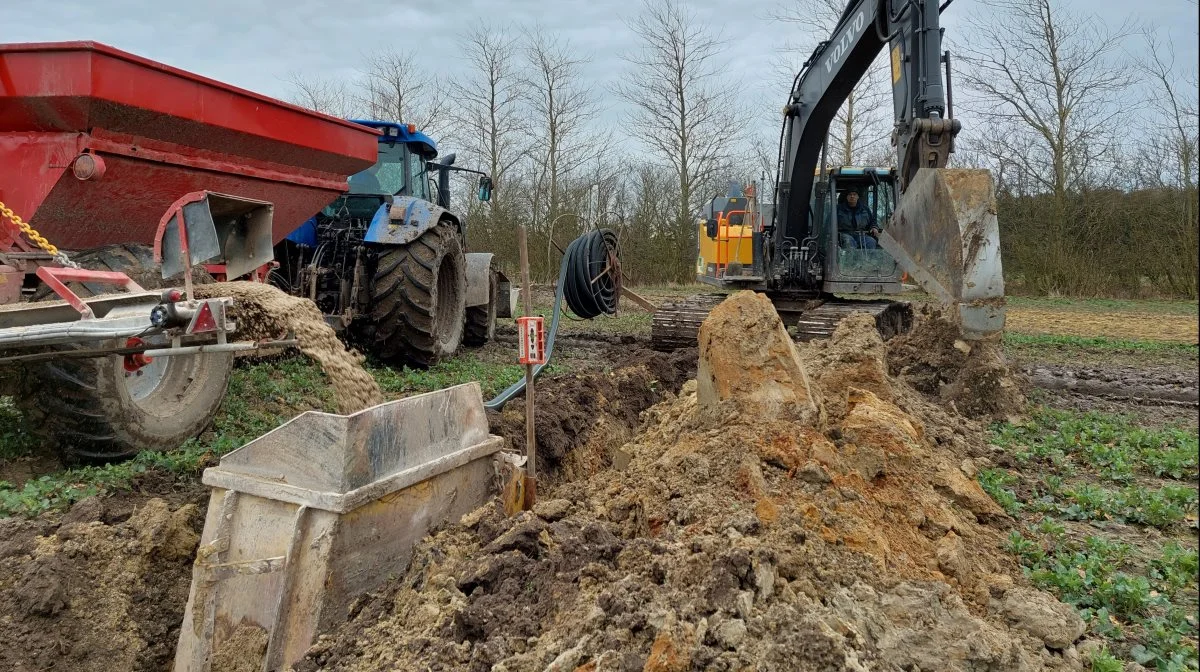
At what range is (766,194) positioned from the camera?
1121cm

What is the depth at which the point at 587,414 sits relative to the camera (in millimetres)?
5910

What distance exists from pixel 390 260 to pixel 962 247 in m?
4.71

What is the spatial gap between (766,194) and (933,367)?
183 inches

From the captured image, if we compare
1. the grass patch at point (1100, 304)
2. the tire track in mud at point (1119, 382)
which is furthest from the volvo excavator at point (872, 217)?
the grass patch at point (1100, 304)

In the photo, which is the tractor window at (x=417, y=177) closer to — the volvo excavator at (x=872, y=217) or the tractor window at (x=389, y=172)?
the tractor window at (x=389, y=172)

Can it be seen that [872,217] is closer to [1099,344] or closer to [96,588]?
[1099,344]

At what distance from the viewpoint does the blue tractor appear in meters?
7.26

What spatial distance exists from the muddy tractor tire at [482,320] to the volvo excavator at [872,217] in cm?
213

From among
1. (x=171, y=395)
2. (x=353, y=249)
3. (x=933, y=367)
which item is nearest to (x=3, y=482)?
(x=171, y=395)

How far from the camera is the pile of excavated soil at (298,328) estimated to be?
172 inches

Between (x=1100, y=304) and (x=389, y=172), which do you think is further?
(x=1100, y=304)

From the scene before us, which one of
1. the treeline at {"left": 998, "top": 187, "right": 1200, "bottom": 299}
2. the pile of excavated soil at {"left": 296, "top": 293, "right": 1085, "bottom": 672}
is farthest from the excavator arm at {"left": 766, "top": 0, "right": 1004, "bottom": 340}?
the treeline at {"left": 998, "top": 187, "right": 1200, "bottom": 299}

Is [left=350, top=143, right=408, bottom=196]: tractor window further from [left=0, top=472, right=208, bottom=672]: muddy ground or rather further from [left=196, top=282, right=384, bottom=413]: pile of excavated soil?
[left=0, top=472, right=208, bottom=672]: muddy ground

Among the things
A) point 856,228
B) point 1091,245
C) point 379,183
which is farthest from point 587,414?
point 1091,245
